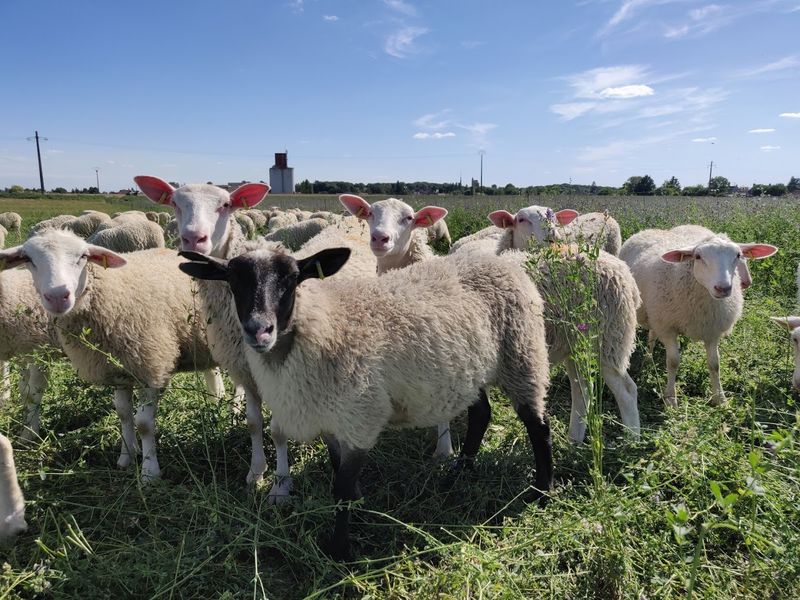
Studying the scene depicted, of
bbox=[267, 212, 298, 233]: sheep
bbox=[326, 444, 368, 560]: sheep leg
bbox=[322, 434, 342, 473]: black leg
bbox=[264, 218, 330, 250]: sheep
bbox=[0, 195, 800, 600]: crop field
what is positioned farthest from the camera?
bbox=[267, 212, 298, 233]: sheep

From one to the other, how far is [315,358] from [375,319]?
396 millimetres

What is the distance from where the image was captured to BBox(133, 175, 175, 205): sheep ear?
347 cm

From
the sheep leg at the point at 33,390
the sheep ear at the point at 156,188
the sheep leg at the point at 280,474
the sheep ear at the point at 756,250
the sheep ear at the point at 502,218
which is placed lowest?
the sheep leg at the point at 280,474

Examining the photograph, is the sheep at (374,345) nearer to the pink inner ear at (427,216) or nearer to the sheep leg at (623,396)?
the sheep leg at (623,396)

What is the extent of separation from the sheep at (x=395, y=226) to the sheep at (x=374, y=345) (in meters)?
1.26

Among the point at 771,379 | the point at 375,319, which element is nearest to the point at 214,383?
the point at 375,319

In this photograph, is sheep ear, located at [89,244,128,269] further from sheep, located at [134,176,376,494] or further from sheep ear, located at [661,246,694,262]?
sheep ear, located at [661,246,694,262]

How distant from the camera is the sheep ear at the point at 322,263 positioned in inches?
97.3

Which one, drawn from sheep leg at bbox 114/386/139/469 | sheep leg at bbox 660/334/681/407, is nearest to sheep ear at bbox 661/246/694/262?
sheep leg at bbox 660/334/681/407

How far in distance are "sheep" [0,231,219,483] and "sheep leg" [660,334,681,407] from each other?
3.83m

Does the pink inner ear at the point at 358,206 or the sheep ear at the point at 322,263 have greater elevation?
the pink inner ear at the point at 358,206

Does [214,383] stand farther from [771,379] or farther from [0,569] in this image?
[771,379]

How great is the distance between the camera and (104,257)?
3324mm

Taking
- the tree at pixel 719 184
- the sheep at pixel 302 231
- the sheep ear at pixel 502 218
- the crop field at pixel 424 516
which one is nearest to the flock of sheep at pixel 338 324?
the crop field at pixel 424 516
